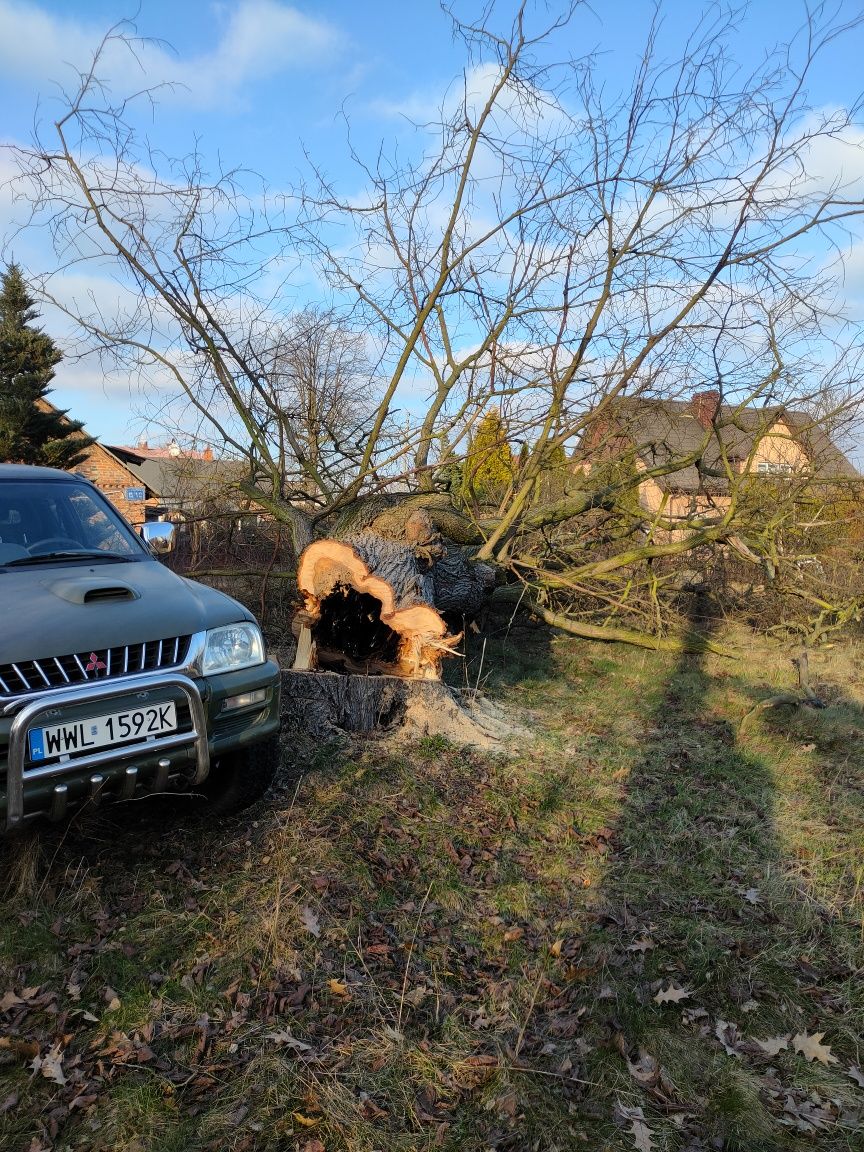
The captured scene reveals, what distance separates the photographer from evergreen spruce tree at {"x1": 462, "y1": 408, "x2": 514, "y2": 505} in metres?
7.50

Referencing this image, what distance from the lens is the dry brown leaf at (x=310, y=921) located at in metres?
3.18

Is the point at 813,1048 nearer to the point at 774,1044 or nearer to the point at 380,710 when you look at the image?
the point at 774,1044

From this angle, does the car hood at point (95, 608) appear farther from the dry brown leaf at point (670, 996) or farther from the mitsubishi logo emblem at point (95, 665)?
the dry brown leaf at point (670, 996)

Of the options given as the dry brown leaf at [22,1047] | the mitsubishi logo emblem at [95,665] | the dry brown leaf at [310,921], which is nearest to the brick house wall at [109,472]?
the mitsubishi logo emblem at [95,665]

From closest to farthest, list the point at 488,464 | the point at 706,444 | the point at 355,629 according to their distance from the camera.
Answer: the point at 355,629, the point at 706,444, the point at 488,464

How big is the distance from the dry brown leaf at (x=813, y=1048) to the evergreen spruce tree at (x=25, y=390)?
101 feet

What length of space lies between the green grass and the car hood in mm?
1117

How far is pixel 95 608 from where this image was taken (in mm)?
3236

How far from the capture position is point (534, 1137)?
232cm

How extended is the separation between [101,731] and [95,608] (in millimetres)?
570

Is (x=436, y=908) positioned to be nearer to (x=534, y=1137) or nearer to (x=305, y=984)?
(x=305, y=984)

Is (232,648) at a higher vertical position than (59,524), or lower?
lower

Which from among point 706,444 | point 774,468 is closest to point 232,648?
point 706,444

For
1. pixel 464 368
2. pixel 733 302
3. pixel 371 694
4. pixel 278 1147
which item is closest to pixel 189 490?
pixel 464 368
